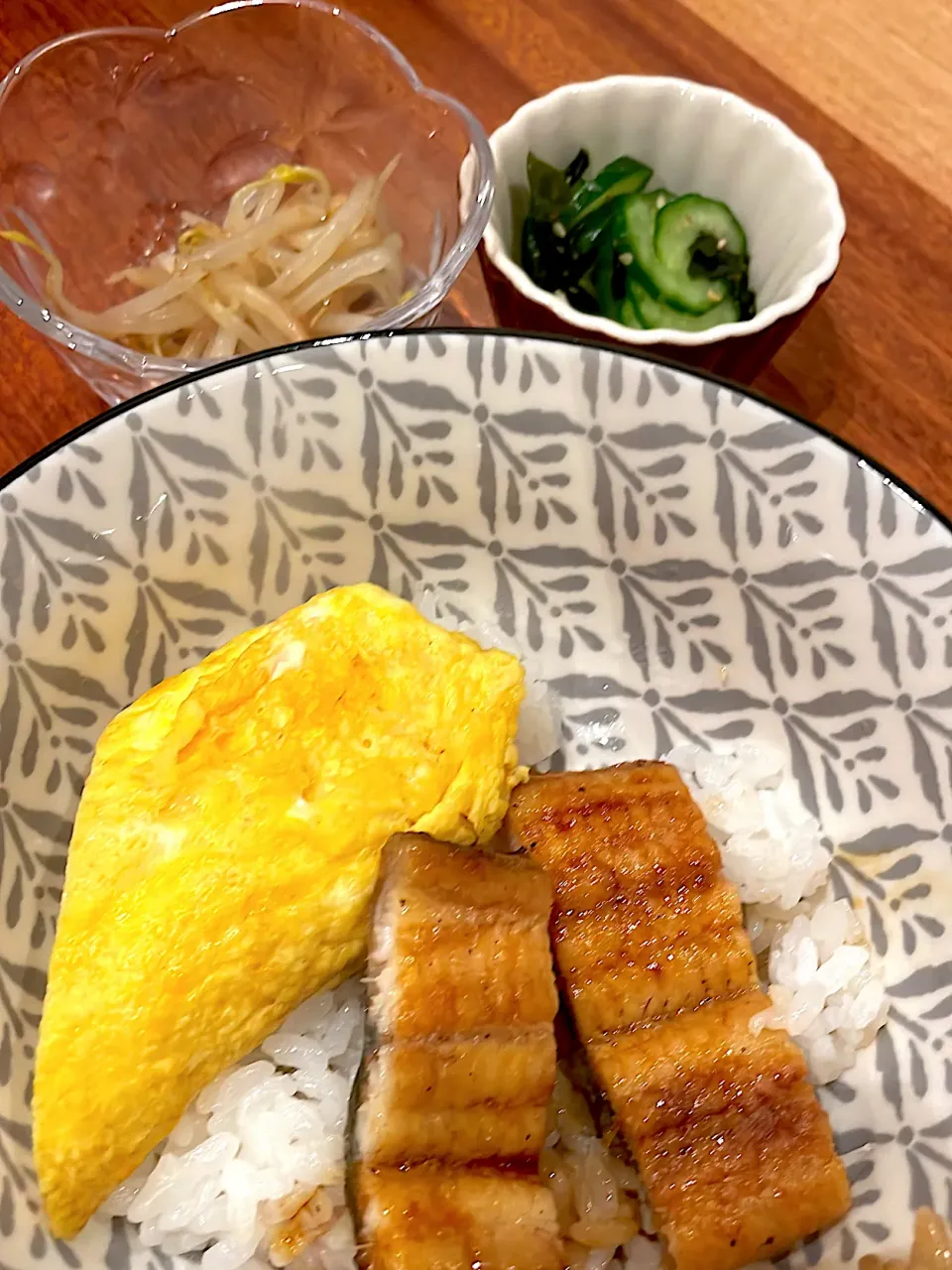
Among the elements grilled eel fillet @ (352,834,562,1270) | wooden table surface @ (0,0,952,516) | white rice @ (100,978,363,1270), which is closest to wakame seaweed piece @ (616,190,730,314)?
wooden table surface @ (0,0,952,516)

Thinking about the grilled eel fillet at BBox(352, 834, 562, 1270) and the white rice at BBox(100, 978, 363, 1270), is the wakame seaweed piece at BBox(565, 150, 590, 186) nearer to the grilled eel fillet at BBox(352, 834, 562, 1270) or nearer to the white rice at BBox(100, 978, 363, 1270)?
the grilled eel fillet at BBox(352, 834, 562, 1270)

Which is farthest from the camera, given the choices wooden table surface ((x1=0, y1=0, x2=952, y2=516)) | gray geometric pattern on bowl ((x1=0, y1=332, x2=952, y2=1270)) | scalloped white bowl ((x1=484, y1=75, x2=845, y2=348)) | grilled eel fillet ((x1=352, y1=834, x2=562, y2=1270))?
wooden table surface ((x1=0, y1=0, x2=952, y2=516))

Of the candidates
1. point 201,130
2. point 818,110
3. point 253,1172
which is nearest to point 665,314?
point 818,110

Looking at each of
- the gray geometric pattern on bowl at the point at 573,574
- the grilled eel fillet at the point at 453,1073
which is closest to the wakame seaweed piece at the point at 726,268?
the gray geometric pattern on bowl at the point at 573,574

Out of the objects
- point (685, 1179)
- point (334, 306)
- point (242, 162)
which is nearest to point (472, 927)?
point (685, 1179)

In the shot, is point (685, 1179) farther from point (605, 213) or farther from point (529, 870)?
point (605, 213)

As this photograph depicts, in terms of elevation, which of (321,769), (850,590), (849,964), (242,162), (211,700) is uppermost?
(242,162)
